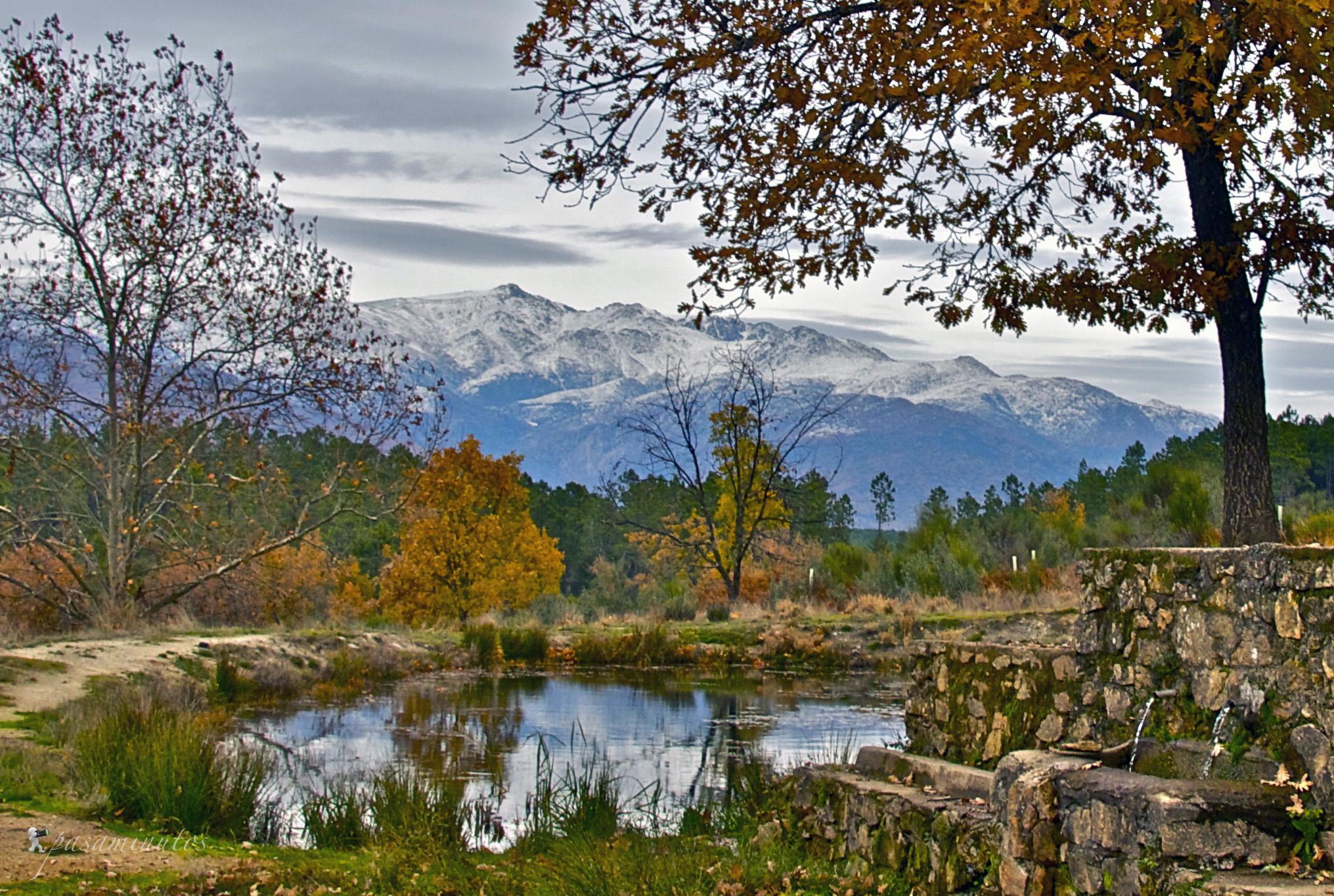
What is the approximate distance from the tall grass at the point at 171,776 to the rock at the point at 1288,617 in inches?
235

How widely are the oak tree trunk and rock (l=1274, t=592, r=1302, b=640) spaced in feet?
14.1

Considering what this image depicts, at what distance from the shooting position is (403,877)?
259 inches

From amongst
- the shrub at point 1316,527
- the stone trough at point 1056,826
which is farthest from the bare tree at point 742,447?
the stone trough at point 1056,826

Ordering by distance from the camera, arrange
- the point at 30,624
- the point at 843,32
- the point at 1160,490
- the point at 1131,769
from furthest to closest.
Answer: the point at 1160,490
the point at 30,624
the point at 843,32
the point at 1131,769

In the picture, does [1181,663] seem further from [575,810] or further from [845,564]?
[845,564]

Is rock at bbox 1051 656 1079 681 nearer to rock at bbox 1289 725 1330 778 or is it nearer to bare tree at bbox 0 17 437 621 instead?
rock at bbox 1289 725 1330 778

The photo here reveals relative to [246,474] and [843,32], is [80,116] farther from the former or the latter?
[843,32]

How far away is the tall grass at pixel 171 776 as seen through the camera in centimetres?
746

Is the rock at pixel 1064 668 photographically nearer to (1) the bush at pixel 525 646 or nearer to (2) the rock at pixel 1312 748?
(2) the rock at pixel 1312 748

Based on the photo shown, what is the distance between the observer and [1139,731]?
17.4 ft

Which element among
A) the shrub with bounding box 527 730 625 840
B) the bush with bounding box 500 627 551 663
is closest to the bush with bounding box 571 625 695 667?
the bush with bounding box 500 627 551 663

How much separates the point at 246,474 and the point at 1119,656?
54.2 ft

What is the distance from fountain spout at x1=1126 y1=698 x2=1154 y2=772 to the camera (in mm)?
5301

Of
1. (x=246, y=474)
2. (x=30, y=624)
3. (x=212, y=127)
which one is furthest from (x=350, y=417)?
(x=30, y=624)
